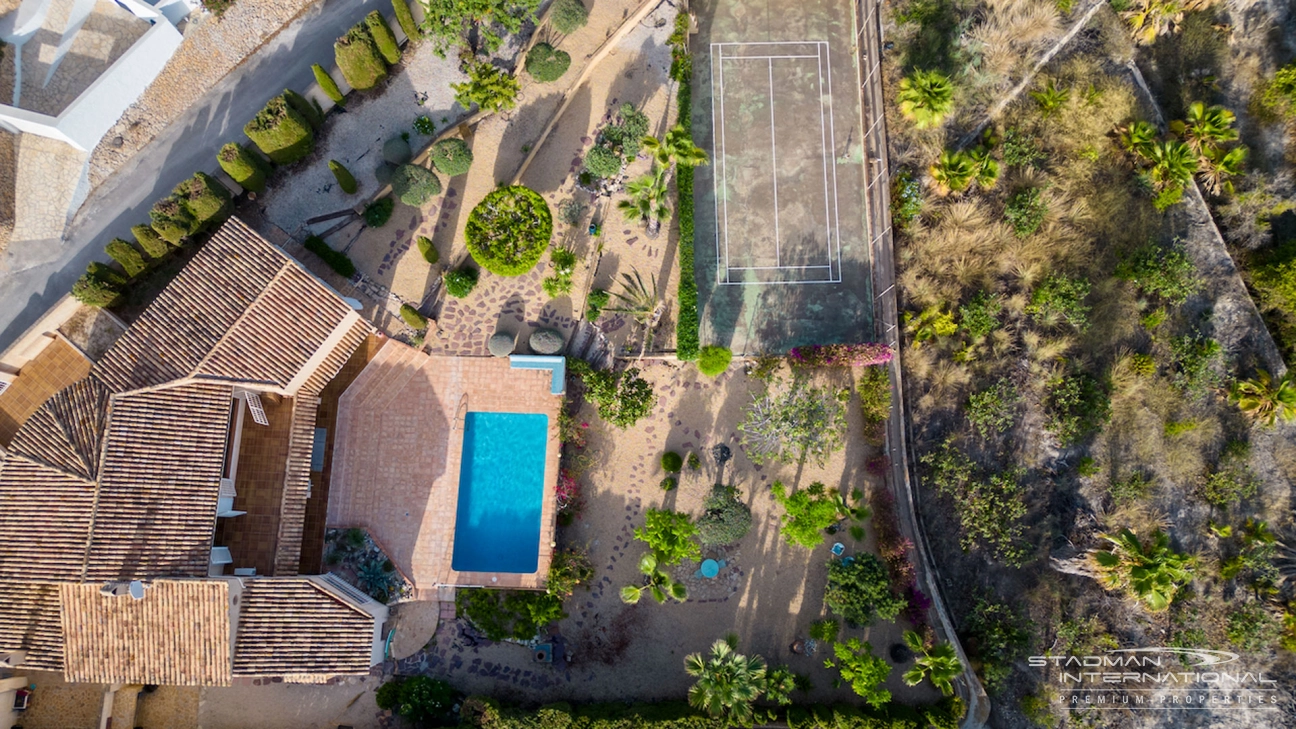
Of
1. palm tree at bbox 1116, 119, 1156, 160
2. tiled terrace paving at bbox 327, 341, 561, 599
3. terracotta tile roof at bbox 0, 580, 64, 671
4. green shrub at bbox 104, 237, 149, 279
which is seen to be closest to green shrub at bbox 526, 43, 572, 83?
tiled terrace paving at bbox 327, 341, 561, 599

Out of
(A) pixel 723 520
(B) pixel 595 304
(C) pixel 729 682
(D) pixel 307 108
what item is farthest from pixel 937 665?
(D) pixel 307 108

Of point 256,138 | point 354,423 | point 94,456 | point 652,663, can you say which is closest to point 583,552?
point 652,663

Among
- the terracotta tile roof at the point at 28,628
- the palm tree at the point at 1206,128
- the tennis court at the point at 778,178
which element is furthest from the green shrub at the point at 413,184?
the palm tree at the point at 1206,128

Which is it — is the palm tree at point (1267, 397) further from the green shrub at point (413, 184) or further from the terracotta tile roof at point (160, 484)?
the terracotta tile roof at point (160, 484)

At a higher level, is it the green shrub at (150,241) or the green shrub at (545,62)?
the green shrub at (545,62)

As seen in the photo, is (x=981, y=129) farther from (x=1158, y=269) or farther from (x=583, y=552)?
(x=583, y=552)

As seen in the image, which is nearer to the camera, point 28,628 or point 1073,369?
point 28,628

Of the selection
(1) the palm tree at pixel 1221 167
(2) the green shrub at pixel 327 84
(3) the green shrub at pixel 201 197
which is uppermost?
(2) the green shrub at pixel 327 84

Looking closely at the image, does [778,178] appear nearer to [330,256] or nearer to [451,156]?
[451,156]
